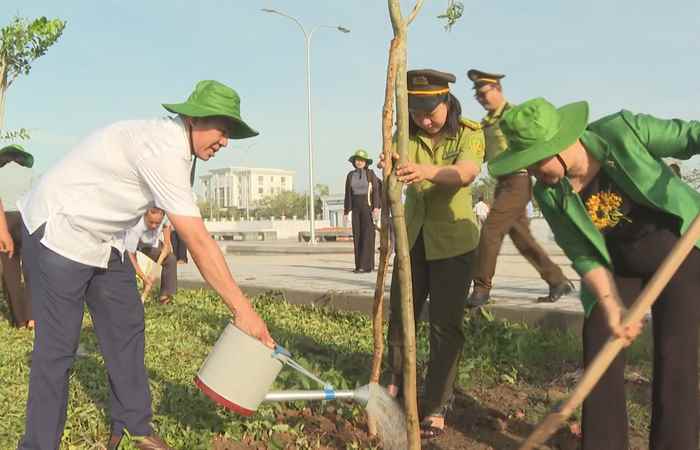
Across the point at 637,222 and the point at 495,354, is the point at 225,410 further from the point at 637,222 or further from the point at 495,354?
the point at 637,222

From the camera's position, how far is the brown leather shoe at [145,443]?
3297 millimetres

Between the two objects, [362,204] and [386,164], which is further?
[362,204]

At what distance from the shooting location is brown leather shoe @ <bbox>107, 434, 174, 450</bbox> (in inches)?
130

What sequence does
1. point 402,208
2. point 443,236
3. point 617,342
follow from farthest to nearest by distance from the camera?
point 443,236 < point 402,208 < point 617,342

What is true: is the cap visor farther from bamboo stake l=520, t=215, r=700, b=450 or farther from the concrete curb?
the concrete curb

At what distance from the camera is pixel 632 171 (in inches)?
99.5

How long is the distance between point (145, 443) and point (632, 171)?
2.42 m

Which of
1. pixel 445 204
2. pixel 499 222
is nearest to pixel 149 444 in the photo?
pixel 445 204

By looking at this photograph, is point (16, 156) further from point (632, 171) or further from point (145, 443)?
point (632, 171)

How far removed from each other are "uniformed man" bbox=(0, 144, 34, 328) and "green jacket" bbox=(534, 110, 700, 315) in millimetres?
5376

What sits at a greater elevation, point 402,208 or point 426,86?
point 426,86

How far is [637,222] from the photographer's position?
106 inches

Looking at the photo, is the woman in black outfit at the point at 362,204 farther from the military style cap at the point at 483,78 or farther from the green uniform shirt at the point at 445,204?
the green uniform shirt at the point at 445,204

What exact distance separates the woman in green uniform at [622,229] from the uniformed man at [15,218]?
17.6ft
